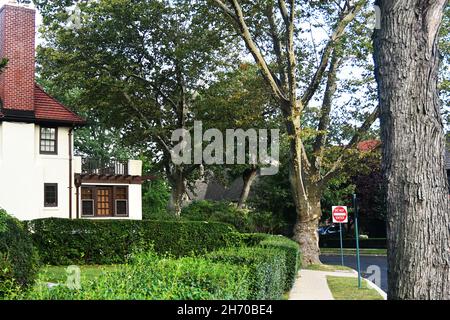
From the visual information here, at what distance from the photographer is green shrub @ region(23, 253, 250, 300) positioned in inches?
218

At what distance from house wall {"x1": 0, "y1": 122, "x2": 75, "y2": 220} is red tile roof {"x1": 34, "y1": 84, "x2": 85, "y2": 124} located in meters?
0.80

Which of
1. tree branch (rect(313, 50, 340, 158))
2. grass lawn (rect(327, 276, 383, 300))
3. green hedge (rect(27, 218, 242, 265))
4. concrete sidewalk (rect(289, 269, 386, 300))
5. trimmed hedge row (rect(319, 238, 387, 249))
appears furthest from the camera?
trimmed hedge row (rect(319, 238, 387, 249))

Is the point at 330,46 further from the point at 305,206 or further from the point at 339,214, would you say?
the point at 339,214

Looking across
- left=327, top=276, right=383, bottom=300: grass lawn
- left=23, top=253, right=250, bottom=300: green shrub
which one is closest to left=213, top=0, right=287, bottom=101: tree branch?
left=327, top=276, right=383, bottom=300: grass lawn

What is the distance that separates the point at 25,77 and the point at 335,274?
731 inches

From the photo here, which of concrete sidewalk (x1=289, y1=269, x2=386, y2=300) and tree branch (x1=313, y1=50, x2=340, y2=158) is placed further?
tree branch (x1=313, y1=50, x2=340, y2=158)

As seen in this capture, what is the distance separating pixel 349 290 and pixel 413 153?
38.9 feet

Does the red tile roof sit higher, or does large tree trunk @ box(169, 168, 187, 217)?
the red tile roof

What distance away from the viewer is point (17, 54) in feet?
98.2

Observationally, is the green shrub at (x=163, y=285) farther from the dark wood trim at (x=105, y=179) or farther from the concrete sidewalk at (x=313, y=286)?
the dark wood trim at (x=105, y=179)

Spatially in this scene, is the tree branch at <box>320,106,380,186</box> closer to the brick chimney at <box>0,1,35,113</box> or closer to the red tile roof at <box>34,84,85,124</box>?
the red tile roof at <box>34,84,85,124</box>

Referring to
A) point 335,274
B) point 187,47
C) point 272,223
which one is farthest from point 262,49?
point 272,223
